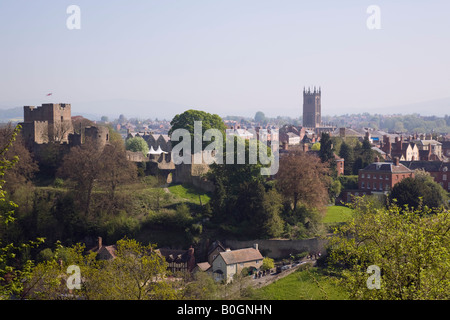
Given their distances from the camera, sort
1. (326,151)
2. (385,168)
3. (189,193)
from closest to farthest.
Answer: (189,193), (385,168), (326,151)

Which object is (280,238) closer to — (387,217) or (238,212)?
(238,212)

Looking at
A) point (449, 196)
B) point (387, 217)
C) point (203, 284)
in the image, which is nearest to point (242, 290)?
point (203, 284)

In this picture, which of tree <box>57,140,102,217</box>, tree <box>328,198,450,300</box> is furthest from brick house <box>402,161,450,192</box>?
tree <box>328,198,450,300</box>

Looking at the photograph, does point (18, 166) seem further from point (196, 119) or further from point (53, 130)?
point (196, 119)

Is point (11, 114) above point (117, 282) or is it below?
above

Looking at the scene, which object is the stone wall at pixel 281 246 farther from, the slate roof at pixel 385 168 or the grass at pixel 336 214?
the slate roof at pixel 385 168

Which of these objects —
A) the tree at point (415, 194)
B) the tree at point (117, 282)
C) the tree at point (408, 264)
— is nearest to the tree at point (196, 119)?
the tree at point (415, 194)

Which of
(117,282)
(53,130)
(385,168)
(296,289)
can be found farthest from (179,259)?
(385,168)
